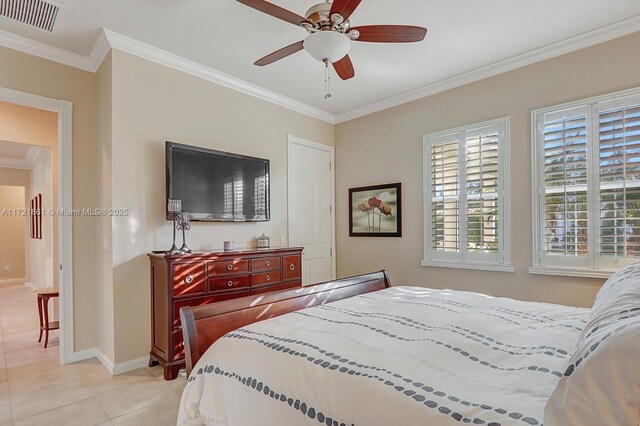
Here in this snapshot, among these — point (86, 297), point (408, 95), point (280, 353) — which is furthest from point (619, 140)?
point (86, 297)

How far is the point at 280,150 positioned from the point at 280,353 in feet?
11.3

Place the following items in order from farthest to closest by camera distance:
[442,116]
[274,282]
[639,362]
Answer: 1. [442,116]
2. [274,282]
3. [639,362]

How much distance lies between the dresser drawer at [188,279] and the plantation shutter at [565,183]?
3229mm

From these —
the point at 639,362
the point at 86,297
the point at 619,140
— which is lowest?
the point at 86,297

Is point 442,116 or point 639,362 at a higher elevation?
point 442,116

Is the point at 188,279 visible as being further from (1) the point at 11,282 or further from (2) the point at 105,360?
(1) the point at 11,282

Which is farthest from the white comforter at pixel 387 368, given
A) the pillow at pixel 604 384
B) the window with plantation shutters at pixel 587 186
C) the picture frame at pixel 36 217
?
the picture frame at pixel 36 217

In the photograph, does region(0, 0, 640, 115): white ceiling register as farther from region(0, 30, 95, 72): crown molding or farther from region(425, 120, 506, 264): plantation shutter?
region(425, 120, 506, 264): plantation shutter

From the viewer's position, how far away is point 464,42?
10.4ft

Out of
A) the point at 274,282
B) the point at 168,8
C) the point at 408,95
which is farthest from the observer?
the point at 408,95

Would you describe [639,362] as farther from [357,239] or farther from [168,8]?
[357,239]

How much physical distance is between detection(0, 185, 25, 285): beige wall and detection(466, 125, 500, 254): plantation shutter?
9878 millimetres

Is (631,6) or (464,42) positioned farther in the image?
(464,42)

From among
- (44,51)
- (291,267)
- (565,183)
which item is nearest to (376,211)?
(291,267)
